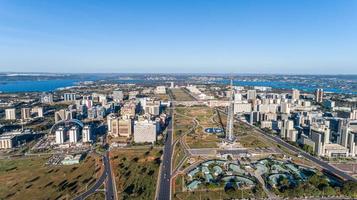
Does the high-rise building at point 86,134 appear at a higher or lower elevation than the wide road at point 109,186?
higher

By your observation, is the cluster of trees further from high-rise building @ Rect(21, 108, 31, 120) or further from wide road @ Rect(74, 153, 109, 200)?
high-rise building @ Rect(21, 108, 31, 120)

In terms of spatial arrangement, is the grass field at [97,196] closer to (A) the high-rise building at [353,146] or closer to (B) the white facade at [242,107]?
(A) the high-rise building at [353,146]

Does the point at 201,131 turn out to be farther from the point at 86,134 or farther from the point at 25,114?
the point at 25,114

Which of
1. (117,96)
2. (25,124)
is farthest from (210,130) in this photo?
(117,96)

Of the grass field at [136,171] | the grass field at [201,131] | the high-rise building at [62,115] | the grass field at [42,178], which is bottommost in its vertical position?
the grass field at [42,178]

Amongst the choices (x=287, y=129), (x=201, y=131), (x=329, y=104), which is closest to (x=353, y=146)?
(x=287, y=129)

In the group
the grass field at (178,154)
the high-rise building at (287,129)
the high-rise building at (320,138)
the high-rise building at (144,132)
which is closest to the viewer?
the grass field at (178,154)

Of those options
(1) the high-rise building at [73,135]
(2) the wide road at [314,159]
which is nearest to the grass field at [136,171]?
(1) the high-rise building at [73,135]
